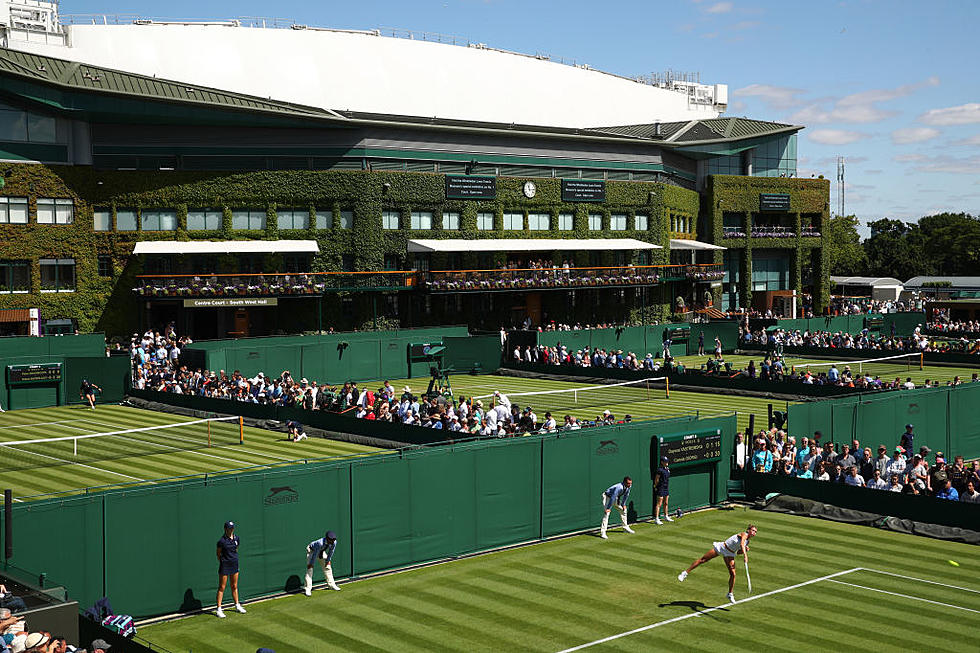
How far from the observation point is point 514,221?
269ft

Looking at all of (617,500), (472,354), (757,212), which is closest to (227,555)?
(617,500)

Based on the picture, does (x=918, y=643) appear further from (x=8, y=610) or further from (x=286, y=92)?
(x=286, y=92)

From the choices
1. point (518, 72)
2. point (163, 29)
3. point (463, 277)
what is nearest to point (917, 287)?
point (518, 72)

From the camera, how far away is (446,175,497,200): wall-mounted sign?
7831 centimetres

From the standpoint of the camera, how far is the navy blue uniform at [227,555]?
19344 millimetres

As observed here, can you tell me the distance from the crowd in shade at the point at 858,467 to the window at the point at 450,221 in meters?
49.4

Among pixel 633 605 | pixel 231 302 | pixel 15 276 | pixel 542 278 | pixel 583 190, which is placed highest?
pixel 583 190

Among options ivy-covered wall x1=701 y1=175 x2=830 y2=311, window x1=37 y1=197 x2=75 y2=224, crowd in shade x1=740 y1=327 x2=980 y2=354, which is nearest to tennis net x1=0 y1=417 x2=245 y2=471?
window x1=37 y1=197 x2=75 y2=224

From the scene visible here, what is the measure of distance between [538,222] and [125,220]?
102 ft

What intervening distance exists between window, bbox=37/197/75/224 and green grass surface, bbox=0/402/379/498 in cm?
2342

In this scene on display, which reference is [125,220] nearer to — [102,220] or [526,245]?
[102,220]

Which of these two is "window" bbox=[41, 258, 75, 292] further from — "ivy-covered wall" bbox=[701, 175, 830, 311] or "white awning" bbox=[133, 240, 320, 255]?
"ivy-covered wall" bbox=[701, 175, 830, 311]

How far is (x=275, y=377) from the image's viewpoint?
175 ft

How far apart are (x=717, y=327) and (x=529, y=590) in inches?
2099
